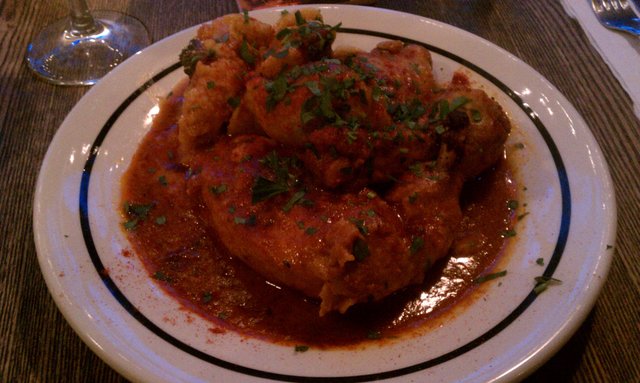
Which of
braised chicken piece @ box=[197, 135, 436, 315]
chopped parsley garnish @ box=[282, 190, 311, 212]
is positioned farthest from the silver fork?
chopped parsley garnish @ box=[282, 190, 311, 212]

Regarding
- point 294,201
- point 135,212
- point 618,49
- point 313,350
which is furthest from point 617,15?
point 135,212

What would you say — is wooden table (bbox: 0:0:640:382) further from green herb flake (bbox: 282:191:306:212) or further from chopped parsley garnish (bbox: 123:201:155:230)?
green herb flake (bbox: 282:191:306:212)

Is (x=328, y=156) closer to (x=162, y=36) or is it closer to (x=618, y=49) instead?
(x=162, y=36)

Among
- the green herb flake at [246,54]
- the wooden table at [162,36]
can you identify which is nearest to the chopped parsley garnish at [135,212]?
the wooden table at [162,36]

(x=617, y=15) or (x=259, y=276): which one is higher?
(x=617, y=15)

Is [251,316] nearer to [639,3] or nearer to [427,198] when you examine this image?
[427,198]

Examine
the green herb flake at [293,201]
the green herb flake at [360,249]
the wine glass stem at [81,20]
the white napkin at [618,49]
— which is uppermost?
the white napkin at [618,49]

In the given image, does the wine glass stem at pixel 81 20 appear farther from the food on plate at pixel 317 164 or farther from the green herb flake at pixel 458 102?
the green herb flake at pixel 458 102

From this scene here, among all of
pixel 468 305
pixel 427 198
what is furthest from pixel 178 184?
pixel 468 305
